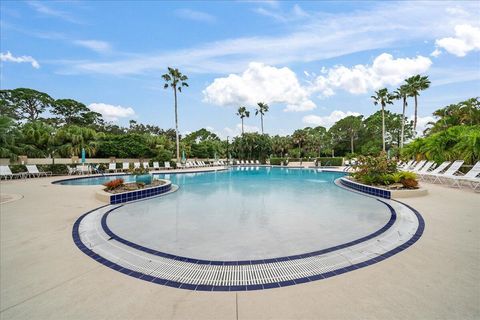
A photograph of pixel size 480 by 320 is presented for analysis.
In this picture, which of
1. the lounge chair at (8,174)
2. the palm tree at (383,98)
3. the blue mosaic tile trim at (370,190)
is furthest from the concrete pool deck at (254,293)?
the palm tree at (383,98)

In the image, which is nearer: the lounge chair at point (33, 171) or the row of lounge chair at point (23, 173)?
the row of lounge chair at point (23, 173)

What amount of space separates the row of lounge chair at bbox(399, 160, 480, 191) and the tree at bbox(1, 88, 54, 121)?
143 feet

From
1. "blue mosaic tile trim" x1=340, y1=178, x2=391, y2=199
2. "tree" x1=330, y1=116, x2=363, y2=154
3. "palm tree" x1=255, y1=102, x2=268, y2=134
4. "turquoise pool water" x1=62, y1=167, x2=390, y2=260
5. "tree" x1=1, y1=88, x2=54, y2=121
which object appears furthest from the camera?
"tree" x1=330, y1=116, x2=363, y2=154

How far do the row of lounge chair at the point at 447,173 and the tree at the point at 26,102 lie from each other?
43463mm

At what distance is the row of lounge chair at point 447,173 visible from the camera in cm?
831

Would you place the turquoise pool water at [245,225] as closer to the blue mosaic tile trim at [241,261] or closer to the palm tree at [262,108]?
the blue mosaic tile trim at [241,261]

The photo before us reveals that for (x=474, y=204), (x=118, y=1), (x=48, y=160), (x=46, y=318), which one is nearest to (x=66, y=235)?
(x=46, y=318)

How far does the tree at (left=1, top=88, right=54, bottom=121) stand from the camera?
31.1 metres

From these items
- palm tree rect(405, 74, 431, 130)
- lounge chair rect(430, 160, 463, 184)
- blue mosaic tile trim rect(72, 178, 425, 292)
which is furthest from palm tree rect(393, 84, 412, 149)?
blue mosaic tile trim rect(72, 178, 425, 292)

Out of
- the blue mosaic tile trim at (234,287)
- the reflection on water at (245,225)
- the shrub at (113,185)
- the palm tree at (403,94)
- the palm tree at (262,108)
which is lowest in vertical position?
the reflection on water at (245,225)

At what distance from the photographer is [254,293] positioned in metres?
2.25

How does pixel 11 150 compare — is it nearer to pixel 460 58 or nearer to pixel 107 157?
pixel 107 157

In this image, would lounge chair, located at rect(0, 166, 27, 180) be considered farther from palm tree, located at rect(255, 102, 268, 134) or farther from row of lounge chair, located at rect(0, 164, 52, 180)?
palm tree, located at rect(255, 102, 268, 134)

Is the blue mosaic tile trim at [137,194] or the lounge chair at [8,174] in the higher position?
the lounge chair at [8,174]
